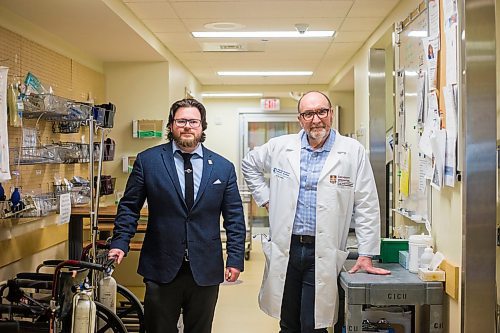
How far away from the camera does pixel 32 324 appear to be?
126 inches

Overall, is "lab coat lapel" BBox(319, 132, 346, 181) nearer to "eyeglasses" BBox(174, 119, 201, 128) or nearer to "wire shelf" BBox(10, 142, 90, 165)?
"eyeglasses" BBox(174, 119, 201, 128)

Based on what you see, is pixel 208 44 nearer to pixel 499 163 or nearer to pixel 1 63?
pixel 1 63

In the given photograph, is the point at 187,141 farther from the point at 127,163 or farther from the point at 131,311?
the point at 127,163

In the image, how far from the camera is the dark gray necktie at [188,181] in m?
2.81

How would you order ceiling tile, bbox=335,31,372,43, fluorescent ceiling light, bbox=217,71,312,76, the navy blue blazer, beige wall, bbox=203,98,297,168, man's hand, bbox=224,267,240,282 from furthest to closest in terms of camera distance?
beige wall, bbox=203,98,297,168 < fluorescent ceiling light, bbox=217,71,312,76 < ceiling tile, bbox=335,31,372,43 < man's hand, bbox=224,267,240,282 < the navy blue blazer

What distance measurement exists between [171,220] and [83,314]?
792 mm

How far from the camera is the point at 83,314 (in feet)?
10.1

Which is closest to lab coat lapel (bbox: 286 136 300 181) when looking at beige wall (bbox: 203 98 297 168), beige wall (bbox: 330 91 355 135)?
beige wall (bbox: 330 91 355 135)

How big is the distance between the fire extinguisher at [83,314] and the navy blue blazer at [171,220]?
49 centimetres

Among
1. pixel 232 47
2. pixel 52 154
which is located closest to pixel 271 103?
pixel 232 47

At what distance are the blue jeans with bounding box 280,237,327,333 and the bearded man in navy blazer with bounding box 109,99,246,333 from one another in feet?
1.07

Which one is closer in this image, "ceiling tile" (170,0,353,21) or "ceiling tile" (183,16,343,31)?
"ceiling tile" (170,0,353,21)

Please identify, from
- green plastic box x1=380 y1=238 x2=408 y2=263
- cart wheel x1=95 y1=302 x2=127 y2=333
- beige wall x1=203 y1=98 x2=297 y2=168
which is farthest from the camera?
beige wall x1=203 y1=98 x2=297 y2=168

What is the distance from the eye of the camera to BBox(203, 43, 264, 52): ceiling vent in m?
5.98
